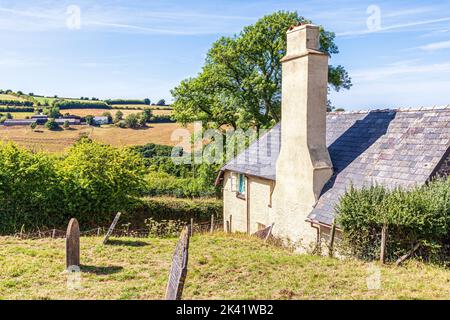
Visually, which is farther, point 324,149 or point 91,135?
point 91,135

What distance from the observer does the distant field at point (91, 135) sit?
48741 millimetres

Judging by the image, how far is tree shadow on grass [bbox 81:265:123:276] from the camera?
11.3 metres

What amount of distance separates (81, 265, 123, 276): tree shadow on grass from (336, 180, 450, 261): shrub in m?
7.13

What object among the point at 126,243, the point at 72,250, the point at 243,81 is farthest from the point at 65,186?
the point at 243,81

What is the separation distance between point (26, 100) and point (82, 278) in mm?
69399

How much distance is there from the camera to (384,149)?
1505cm

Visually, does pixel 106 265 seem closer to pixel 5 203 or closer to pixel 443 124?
pixel 5 203

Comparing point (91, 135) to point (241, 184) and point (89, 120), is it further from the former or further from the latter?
point (241, 184)

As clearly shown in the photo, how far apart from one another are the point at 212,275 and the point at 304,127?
739cm

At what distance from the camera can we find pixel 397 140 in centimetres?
1495

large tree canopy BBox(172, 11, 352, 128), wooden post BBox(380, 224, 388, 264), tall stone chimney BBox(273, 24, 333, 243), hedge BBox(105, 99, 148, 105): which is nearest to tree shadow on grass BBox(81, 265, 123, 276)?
tall stone chimney BBox(273, 24, 333, 243)

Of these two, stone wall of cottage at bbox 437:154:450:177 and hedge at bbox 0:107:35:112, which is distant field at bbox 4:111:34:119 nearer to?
hedge at bbox 0:107:35:112

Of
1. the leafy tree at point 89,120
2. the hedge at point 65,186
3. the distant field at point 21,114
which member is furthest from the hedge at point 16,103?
the hedge at point 65,186

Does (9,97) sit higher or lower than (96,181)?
higher
